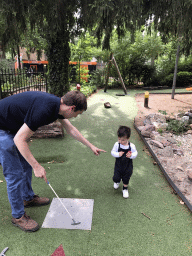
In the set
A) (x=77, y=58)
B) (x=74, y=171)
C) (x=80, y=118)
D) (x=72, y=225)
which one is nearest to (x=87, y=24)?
(x=80, y=118)

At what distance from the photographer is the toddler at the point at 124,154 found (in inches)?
111

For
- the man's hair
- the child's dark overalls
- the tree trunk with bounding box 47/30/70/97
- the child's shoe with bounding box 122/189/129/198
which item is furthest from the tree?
the child's shoe with bounding box 122/189/129/198

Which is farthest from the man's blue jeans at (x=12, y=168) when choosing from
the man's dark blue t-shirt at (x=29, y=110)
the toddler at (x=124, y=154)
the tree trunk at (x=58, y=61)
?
the tree trunk at (x=58, y=61)

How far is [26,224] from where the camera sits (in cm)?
245

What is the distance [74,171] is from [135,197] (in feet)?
4.25

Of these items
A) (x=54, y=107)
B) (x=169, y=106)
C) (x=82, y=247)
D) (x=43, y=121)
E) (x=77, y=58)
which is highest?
(x=77, y=58)

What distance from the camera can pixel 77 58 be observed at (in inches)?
572

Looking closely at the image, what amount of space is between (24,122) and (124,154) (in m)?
1.58

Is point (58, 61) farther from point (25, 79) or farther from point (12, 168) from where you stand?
point (12, 168)

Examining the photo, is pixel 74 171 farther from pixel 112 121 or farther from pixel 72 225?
pixel 112 121

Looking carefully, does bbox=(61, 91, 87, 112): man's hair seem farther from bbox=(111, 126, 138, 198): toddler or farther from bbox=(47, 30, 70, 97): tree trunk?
bbox=(47, 30, 70, 97): tree trunk

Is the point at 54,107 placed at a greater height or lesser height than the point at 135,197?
greater

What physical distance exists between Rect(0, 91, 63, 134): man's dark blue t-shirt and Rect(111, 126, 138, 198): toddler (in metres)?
1.13

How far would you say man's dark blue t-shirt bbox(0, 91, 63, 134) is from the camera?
1891 mm
